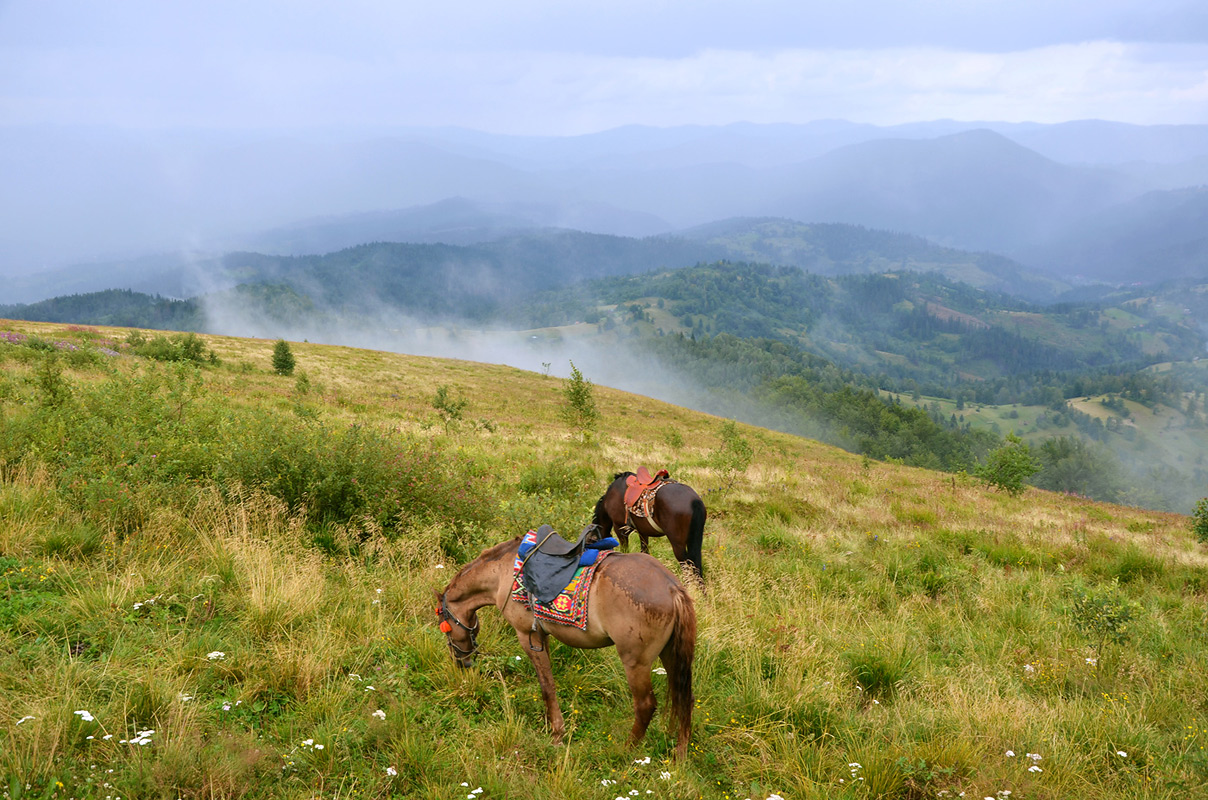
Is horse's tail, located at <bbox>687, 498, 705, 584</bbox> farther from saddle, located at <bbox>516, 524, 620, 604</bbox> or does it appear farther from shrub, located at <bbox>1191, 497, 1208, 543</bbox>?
shrub, located at <bbox>1191, 497, 1208, 543</bbox>

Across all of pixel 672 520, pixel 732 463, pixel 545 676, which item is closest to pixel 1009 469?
pixel 732 463

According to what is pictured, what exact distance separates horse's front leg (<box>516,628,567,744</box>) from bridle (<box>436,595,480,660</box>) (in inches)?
22.5

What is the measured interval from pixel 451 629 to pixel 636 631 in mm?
1862

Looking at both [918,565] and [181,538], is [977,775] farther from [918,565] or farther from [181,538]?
[181,538]

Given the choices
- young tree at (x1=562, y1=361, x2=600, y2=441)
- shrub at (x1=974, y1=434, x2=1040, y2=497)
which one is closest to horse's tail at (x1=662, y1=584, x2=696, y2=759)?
young tree at (x1=562, y1=361, x2=600, y2=441)

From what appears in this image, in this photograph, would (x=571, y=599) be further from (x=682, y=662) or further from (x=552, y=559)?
(x=682, y=662)

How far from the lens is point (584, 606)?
4605 millimetres

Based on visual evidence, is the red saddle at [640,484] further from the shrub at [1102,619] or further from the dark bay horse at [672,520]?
the shrub at [1102,619]

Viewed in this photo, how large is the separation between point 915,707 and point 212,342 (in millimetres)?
61514

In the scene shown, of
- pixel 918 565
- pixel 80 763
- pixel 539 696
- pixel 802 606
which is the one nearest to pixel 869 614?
pixel 802 606

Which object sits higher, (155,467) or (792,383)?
(155,467)

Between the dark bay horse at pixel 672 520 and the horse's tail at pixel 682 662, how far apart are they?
3.94 meters

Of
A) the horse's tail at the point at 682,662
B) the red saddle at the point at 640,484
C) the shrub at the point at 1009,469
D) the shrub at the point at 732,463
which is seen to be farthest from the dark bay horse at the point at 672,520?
the shrub at the point at 1009,469

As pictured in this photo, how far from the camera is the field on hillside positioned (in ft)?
13.2
